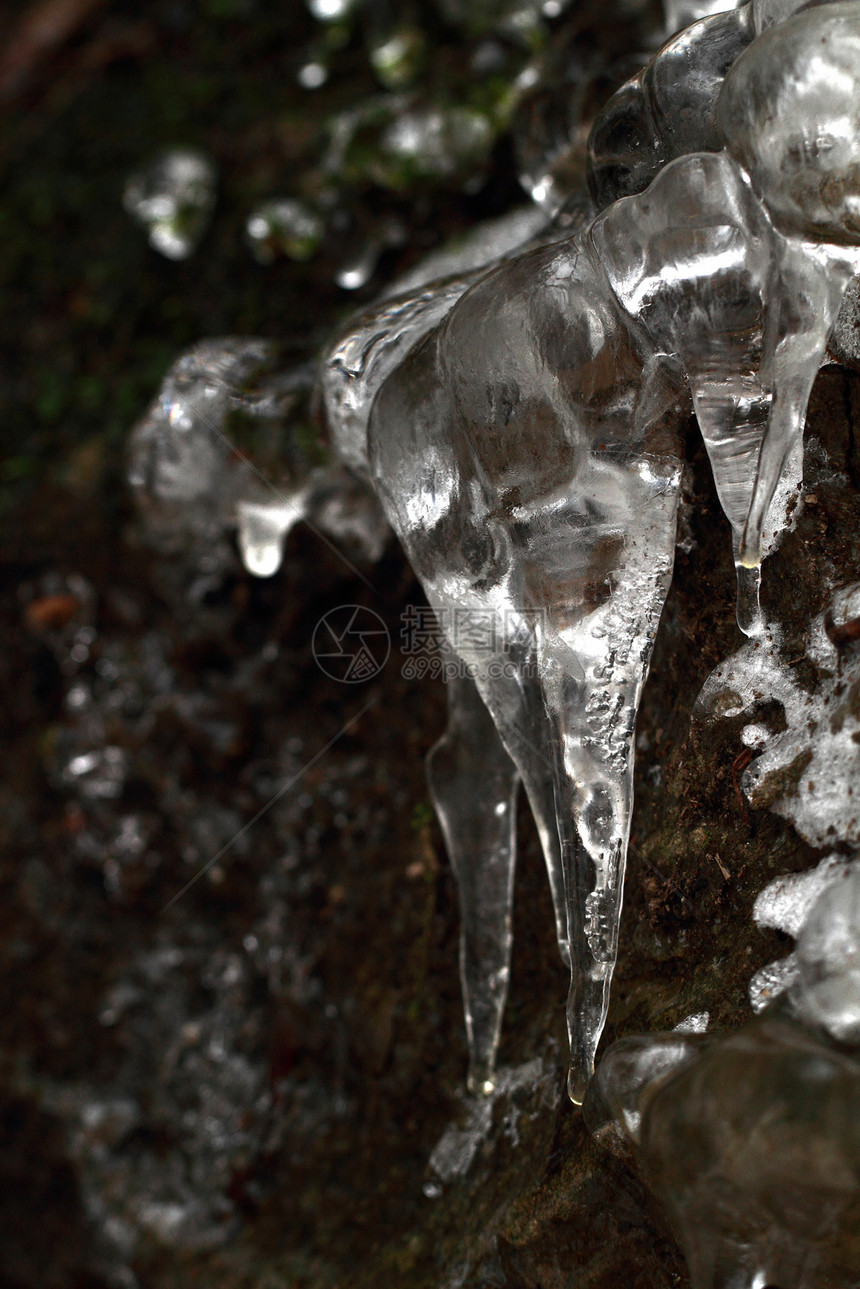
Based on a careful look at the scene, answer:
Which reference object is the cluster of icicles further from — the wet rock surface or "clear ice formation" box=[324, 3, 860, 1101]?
the wet rock surface

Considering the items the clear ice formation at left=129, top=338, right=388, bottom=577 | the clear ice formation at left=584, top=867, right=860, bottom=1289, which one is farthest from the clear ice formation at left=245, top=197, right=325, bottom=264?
the clear ice formation at left=584, top=867, right=860, bottom=1289

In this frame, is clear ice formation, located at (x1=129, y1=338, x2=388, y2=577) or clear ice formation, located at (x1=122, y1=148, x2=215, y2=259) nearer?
clear ice formation, located at (x1=129, y1=338, x2=388, y2=577)

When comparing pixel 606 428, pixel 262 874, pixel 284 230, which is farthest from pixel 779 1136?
pixel 284 230

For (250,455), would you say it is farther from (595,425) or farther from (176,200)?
(176,200)

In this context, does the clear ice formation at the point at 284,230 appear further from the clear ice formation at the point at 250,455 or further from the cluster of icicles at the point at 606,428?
the cluster of icicles at the point at 606,428

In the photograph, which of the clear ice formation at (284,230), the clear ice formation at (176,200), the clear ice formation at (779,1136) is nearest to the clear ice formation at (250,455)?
the clear ice formation at (284,230)
